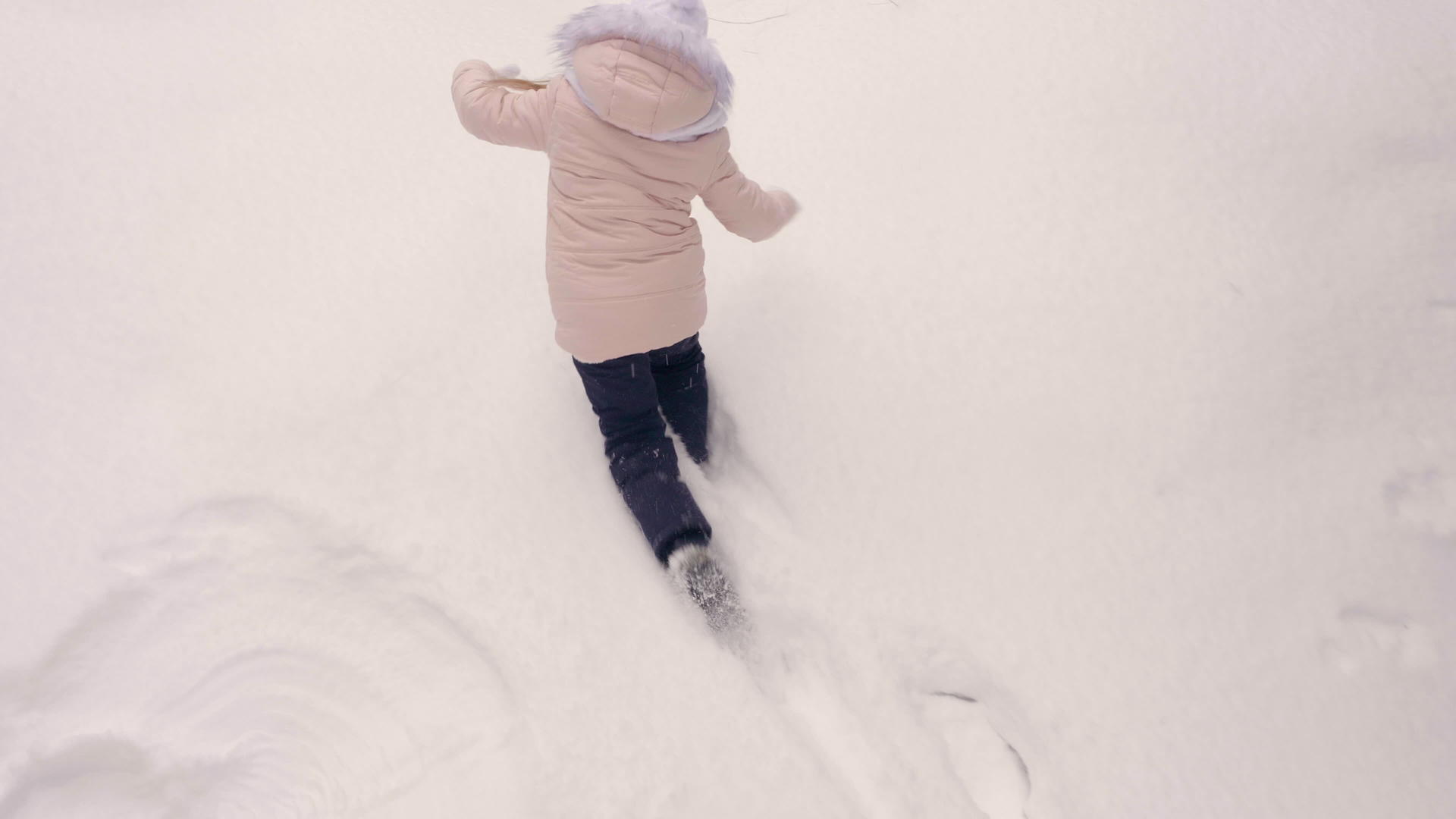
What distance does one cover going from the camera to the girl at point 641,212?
87 cm

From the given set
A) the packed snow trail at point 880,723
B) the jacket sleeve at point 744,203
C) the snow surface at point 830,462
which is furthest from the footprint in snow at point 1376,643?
the jacket sleeve at point 744,203

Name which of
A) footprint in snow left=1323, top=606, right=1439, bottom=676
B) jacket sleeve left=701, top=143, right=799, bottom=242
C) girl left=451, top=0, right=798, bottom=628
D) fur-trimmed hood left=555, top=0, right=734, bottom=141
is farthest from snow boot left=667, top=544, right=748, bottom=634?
footprint in snow left=1323, top=606, right=1439, bottom=676

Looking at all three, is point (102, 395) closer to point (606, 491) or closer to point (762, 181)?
point (606, 491)

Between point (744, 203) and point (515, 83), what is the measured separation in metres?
0.40

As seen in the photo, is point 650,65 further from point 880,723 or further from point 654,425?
point 880,723

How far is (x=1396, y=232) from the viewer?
120cm

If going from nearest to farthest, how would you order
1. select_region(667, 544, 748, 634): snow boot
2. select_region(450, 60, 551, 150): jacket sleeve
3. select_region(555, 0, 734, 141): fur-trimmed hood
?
select_region(555, 0, 734, 141): fur-trimmed hood
select_region(450, 60, 551, 150): jacket sleeve
select_region(667, 544, 748, 634): snow boot

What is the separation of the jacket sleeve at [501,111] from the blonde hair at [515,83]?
1 cm

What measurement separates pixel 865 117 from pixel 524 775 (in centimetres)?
134

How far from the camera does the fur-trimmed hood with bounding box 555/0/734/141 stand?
85 centimetres

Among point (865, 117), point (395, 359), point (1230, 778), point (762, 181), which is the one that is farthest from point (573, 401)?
point (1230, 778)

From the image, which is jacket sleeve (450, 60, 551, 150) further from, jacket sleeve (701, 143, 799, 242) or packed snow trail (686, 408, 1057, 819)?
packed snow trail (686, 408, 1057, 819)

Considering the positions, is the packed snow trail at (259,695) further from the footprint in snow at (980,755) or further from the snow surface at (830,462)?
the footprint in snow at (980,755)

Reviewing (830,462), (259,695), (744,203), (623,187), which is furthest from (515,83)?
(259,695)
